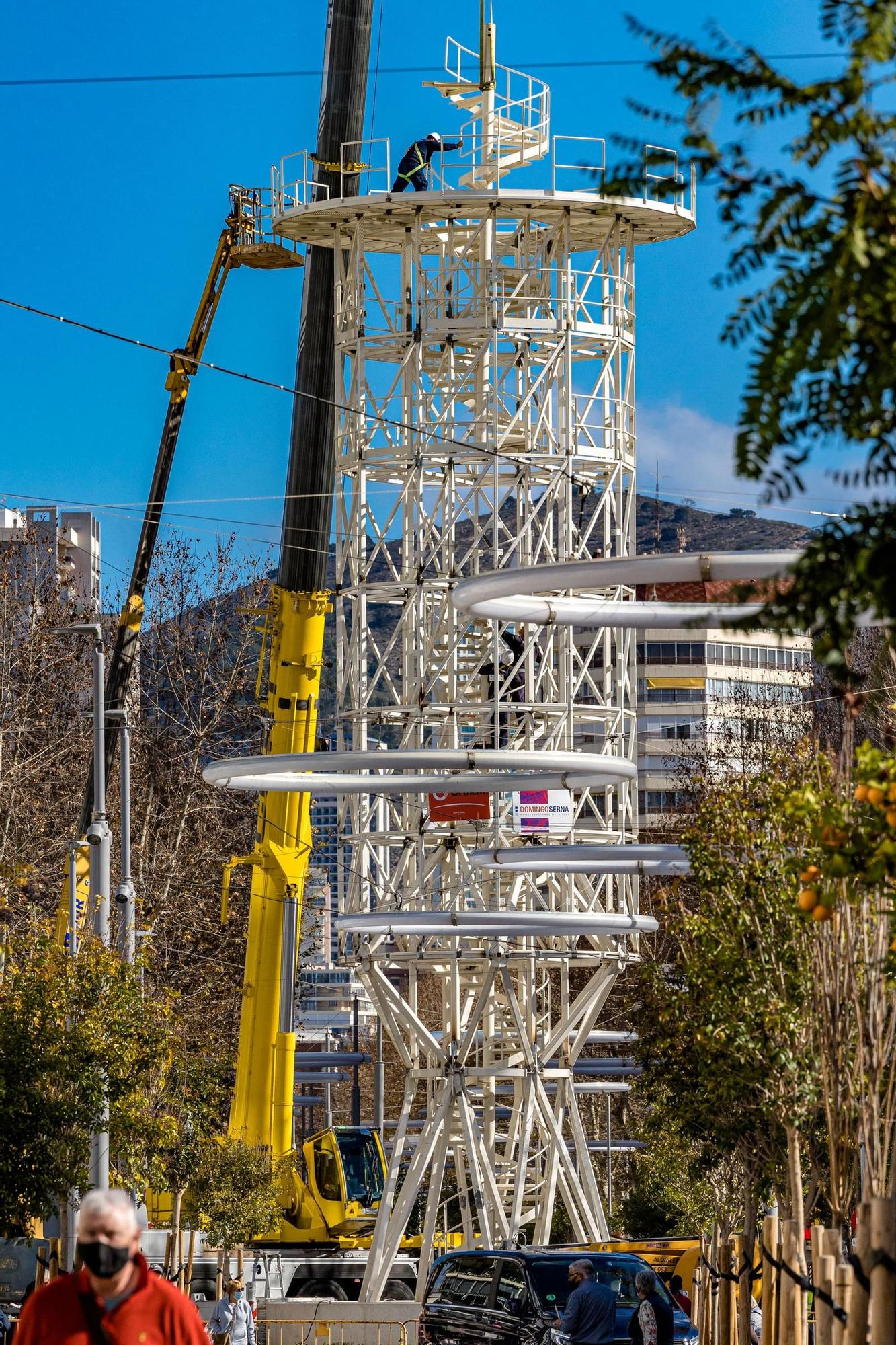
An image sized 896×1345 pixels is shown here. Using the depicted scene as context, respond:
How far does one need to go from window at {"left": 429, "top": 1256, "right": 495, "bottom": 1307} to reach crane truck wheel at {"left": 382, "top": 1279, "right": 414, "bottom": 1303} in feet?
46.4

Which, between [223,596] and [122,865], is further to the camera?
[223,596]

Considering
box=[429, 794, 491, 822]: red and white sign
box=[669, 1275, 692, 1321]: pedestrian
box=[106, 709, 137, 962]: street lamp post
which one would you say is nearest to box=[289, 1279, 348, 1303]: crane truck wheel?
box=[669, 1275, 692, 1321]: pedestrian

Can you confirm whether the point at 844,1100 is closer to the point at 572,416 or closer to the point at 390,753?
the point at 390,753

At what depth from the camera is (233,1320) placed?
1206 inches

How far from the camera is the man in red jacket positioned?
23.9 feet

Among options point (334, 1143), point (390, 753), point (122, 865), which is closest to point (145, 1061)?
point (390, 753)

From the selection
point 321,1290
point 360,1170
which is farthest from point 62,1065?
point 360,1170

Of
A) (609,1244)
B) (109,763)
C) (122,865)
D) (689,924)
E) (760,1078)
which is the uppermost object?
(109,763)

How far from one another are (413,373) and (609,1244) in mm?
16413

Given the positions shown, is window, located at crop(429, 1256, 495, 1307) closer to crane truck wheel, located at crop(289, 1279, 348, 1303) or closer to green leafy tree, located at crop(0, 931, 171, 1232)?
green leafy tree, located at crop(0, 931, 171, 1232)

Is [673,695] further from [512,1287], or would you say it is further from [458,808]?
[512,1287]

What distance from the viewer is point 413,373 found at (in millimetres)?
43188

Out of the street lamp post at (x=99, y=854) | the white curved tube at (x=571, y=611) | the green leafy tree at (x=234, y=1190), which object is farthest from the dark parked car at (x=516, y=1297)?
the green leafy tree at (x=234, y=1190)

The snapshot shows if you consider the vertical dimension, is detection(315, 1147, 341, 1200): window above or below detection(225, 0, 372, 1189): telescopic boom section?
below
